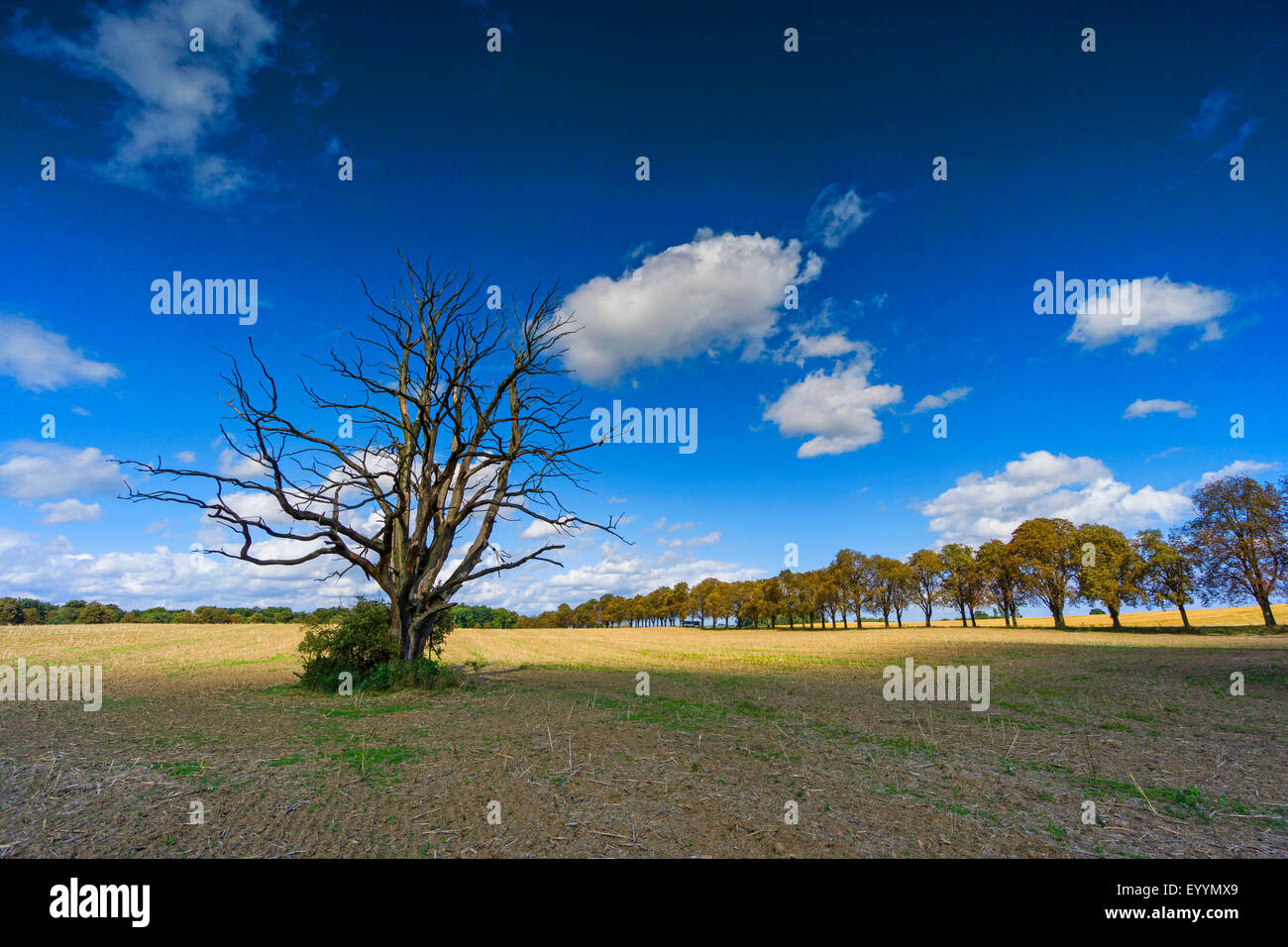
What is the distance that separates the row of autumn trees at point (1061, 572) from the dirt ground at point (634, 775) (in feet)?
149

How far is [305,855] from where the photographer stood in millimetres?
5512

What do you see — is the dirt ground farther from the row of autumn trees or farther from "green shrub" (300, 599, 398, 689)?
the row of autumn trees

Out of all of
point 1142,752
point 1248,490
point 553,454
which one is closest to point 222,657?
point 553,454

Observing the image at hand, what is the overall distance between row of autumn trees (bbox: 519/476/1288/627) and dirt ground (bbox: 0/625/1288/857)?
45.4 metres

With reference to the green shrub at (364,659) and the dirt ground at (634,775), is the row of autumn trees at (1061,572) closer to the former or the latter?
the dirt ground at (634,775)

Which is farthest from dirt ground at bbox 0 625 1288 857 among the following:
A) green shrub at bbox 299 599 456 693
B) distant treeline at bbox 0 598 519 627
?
distant treeline at bbox 0 598 519 627

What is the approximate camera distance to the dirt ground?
5.97 m

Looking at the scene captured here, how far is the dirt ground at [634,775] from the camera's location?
19.6 feet

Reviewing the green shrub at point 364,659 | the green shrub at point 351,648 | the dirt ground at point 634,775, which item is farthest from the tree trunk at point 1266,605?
the green shrub at point 351,648

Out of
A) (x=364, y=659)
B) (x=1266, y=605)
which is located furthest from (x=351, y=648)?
(x=1266, y=605)
